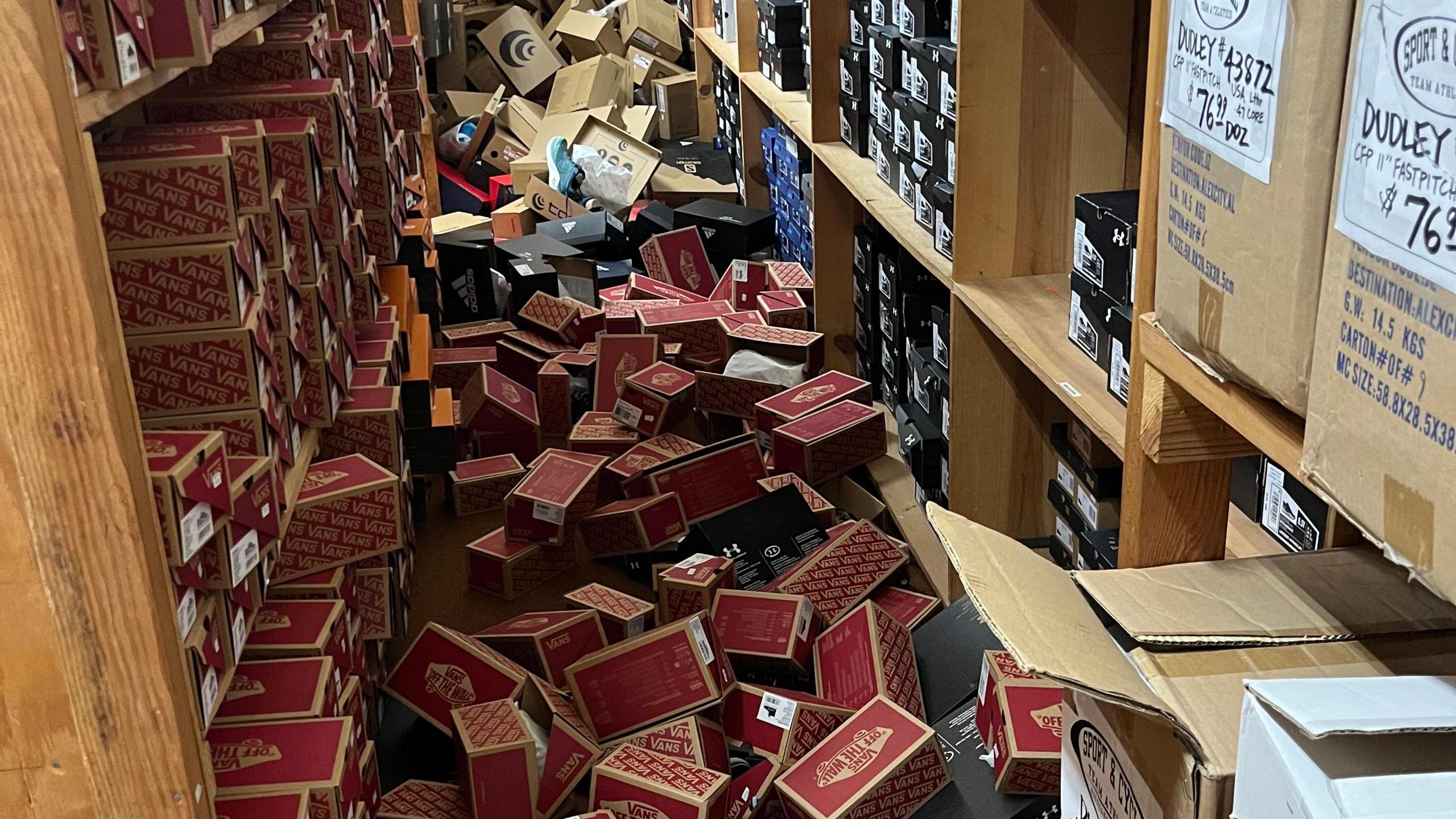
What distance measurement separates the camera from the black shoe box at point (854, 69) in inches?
119

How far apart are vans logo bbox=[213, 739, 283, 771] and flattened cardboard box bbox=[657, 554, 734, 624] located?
98 centimetres

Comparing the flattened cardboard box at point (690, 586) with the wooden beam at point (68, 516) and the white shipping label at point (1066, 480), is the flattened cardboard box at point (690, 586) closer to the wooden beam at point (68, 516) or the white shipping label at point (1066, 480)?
the white shipping label at point (1066, 480)

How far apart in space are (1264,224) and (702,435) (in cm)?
266

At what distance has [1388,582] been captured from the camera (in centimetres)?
106

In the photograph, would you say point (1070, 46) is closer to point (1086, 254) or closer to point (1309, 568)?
point (1086, 254)

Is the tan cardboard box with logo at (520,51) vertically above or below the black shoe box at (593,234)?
above

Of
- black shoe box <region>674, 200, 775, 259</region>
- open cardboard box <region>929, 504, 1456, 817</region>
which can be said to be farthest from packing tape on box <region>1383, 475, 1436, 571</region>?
black shoe box <region>674, 200, 775, 259</region>

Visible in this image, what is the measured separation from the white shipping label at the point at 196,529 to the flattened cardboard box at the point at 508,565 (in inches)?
55.8

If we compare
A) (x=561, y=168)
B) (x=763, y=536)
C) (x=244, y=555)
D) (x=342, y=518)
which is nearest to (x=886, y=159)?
(x=763, y=536)

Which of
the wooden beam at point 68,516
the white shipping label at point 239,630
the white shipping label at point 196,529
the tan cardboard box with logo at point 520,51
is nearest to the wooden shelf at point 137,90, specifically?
the wooden beam at point 68,516

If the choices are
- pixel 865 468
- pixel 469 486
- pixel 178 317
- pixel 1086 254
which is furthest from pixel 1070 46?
pixel 469 486

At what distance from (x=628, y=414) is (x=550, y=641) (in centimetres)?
100

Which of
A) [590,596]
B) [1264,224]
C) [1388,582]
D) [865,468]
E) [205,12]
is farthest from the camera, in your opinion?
[865,468]

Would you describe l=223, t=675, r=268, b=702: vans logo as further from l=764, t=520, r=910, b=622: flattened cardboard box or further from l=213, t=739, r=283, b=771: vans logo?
l=764, t=520, r=910, b=622: flattened cardboard box
